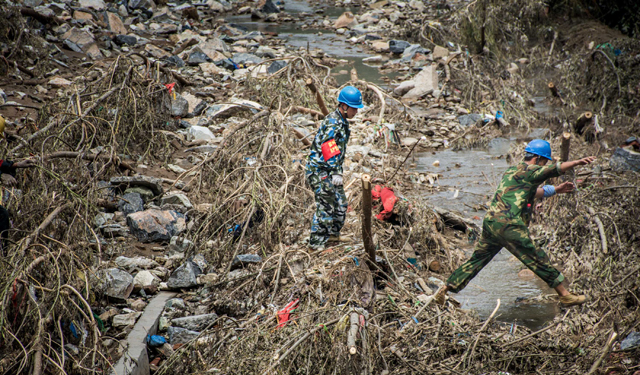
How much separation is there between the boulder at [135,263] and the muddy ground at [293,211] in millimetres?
25

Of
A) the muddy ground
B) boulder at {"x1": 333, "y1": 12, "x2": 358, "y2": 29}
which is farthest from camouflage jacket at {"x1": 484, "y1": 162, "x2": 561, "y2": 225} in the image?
boulder at {"x1": 333, "y1": 12, "x2": 358, "y2": 29}

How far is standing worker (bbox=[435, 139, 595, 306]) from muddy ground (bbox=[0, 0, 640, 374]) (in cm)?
38

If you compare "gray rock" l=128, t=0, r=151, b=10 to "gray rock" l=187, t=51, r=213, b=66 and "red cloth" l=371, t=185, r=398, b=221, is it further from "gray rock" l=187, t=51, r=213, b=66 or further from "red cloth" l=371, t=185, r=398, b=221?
"red cloth" l=371, t=185, r=398, b=221

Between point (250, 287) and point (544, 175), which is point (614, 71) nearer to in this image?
point (544, 175)

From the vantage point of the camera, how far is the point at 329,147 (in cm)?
422

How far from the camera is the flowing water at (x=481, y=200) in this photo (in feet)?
14.6

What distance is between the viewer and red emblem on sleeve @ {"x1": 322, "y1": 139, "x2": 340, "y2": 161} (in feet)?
13.8

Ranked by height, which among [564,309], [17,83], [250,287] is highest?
[17,83]

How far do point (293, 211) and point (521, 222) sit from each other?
2.38 metres

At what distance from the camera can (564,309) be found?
4.34 m

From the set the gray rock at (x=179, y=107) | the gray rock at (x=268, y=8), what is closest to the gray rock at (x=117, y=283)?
the gray rock at (x=179, y=107)

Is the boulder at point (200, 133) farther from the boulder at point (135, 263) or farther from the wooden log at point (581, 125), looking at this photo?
the wooden log at point (581, 125)

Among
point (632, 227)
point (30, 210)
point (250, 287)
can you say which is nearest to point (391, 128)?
point (632, 227)

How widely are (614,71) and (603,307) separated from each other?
5.78 meters
